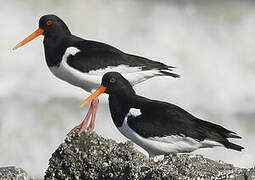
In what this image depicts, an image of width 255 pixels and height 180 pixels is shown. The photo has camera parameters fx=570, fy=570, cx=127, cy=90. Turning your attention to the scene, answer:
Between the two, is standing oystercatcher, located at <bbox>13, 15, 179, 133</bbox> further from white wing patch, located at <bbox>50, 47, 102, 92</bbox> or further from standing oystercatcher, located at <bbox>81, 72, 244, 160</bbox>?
standing oystercatcher, located at <bbox>81, 72, 244, 160</bbox>

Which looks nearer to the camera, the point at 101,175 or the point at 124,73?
the point at 101,175

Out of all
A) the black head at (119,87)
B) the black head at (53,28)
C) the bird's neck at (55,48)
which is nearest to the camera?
the black head at (119,87)

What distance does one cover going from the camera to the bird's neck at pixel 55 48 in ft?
36.6

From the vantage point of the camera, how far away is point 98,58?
36.2ft

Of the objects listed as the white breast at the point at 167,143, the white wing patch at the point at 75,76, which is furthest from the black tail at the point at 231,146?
the white wing patch at the point at 75,76

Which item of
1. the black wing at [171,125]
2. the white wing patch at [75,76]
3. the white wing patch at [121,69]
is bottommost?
the black wing at [171,125]

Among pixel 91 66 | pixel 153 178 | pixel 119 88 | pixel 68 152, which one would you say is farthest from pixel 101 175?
pixel 91 66

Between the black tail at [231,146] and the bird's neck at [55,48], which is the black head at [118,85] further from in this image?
the bird's neck at [55,48]

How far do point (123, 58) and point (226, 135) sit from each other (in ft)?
10.3

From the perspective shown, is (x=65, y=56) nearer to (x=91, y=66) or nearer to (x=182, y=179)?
(x=91, y=66)

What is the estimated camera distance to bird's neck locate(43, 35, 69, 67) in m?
11.1

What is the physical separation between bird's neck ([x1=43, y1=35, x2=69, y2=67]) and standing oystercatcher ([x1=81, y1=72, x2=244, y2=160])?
2.69 meters

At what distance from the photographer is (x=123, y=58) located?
36.7 feet

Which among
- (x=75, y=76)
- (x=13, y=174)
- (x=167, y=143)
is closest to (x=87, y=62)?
(x=75, y=76)
